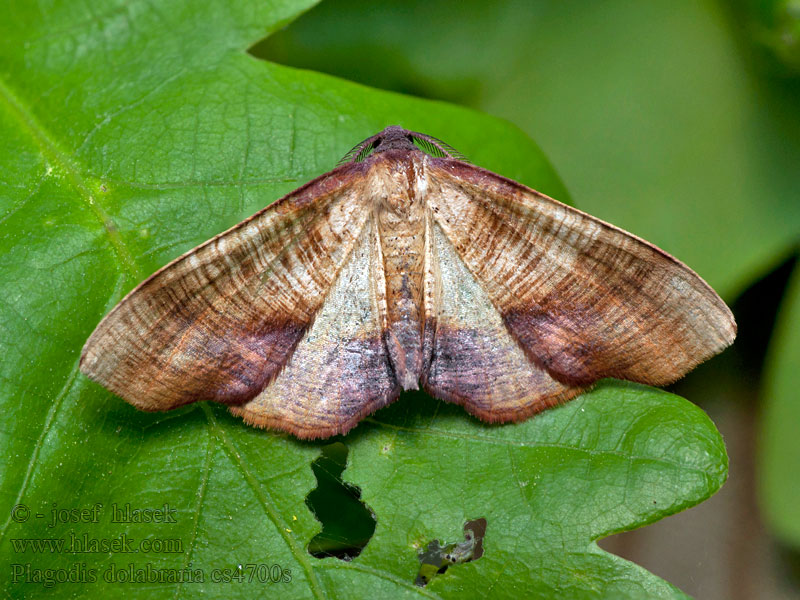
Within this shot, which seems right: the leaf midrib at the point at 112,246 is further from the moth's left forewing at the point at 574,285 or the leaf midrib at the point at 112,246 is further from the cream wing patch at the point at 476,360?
the moth's left forewing at the point at 574,285

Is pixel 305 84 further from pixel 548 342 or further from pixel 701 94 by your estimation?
pixel 701 94

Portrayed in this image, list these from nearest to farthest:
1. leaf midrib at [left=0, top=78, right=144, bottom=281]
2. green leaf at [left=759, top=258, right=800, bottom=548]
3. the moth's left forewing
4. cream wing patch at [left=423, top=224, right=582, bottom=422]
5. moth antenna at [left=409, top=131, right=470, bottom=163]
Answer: the moth's left forewing, cream wing patch at [left=423, top=224, right=582, bottom=422], leaf midrib at [left=0, top=78, right=144, bottom=281], moth antenna at [left=409, top=131, right=470, bottom=163], green leaf at [left=759, top=258, right=800, bottom=548]

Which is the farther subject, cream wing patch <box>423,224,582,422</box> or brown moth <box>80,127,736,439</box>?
cream wing patch <box>423,224,582,422</box>

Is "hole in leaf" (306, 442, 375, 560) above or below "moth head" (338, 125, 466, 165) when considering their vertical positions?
below

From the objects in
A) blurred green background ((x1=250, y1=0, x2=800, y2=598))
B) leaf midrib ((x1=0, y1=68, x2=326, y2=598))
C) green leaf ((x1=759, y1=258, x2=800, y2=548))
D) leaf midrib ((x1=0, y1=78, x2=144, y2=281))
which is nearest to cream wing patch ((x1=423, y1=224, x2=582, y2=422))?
leaf midrib ((x1=0, y1=68, x2=326, y2=598))

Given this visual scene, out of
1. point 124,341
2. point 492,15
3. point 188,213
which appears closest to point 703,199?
point 492,15

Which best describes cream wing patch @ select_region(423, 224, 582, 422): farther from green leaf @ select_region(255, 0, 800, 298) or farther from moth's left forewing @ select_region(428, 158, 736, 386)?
green leaf @ select_region(255, 0, 800, 298)

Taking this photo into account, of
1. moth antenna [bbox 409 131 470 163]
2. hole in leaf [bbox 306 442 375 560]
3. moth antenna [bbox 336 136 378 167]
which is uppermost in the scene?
moth antenna [bbox 409 131 470 163]
